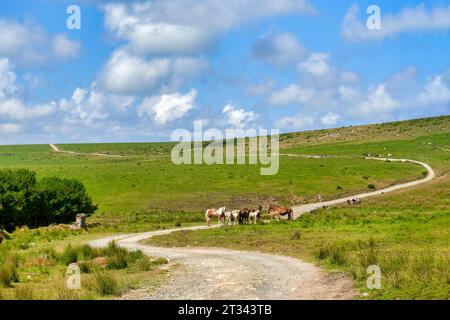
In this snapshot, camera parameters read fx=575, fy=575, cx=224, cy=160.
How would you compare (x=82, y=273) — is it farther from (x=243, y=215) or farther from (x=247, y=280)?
(x=243, y=215)

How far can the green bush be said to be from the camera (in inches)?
2185

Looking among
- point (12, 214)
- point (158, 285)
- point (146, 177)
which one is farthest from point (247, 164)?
point (158, 285)

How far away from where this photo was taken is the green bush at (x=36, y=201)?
55500mm

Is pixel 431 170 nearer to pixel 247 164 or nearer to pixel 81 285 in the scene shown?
pixel 247 164

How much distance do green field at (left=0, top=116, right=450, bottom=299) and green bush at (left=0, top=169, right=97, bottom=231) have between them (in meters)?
3.36

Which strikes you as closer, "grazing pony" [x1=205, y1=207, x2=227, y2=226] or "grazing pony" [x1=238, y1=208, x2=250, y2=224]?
"grazing pony" [x1=238, y1=208, x2=250, y2=224]

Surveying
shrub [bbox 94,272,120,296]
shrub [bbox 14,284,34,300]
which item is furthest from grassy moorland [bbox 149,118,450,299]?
shrub [bbox 14,284,34,300]

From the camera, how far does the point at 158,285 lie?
821 inches

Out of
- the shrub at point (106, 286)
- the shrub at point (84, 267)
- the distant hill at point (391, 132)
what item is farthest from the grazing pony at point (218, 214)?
the distant hill at point (391, 132)

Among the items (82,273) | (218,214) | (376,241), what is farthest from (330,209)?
(82,273)

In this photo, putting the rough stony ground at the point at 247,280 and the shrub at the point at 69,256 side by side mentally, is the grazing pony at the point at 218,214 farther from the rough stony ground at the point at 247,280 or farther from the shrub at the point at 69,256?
the shrub at the point at 69,256

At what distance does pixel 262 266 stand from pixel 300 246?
256 inches

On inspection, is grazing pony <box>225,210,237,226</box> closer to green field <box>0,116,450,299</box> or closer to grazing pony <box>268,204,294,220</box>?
green field <box>0,116,450,299</box>

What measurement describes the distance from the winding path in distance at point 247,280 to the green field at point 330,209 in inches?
40.9
